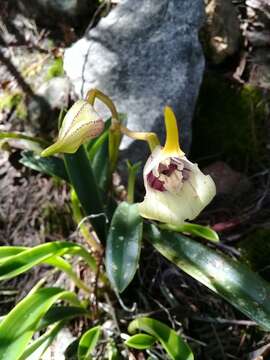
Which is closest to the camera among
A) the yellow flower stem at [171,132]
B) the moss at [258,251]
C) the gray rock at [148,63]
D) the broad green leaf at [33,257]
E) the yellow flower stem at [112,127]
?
the yellow flower stem at [171,132]

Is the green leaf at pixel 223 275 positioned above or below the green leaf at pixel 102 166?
below

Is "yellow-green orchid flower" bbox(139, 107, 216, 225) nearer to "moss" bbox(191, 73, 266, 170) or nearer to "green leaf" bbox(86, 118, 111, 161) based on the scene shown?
"green leaf" bbox(86, 118, 111, 161)

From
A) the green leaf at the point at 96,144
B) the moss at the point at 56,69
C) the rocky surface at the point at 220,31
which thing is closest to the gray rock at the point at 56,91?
the moss at the point at 56,69

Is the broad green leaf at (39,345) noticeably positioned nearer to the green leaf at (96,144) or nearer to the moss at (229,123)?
the green leaf at (96,144)

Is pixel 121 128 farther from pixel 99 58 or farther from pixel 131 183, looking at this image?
pixel 99 58

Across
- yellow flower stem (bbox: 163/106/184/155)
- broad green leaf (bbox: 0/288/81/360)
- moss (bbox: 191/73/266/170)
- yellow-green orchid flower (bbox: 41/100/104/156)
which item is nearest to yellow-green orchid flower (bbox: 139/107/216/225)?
yellow flower stem (bbox: 163/106/184/155)

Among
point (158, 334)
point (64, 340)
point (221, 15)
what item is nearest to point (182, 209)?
point (158, 334)
